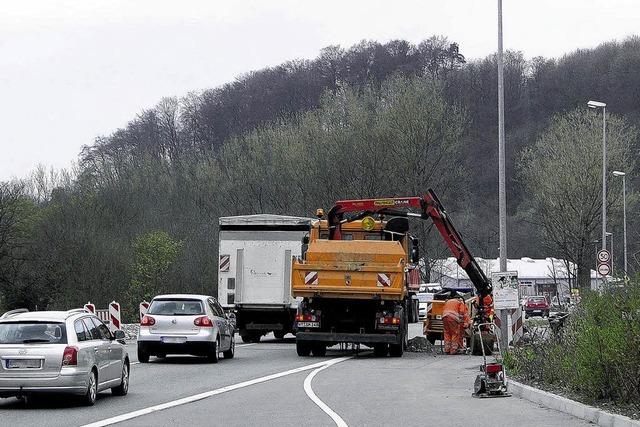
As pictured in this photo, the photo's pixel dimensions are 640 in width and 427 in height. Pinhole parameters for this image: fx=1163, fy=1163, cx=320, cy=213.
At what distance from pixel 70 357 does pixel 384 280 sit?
43.2ft

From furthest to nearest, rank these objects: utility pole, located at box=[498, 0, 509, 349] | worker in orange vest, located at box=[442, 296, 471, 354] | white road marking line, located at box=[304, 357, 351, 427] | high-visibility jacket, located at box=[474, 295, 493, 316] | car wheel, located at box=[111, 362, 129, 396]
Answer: high-visibility jacket, located at box=[474, 295, 493, 316] → worker in orange vest, located at box=[442, 296, 471, 354] → utility pole, located at box=[498, 0, 509, 349] → car wheel, located at box=[111, 362, 129, 396] → white road marking line, located at box=[304, 357, 351, 427]

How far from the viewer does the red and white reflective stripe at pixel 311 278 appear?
28938 millimetres

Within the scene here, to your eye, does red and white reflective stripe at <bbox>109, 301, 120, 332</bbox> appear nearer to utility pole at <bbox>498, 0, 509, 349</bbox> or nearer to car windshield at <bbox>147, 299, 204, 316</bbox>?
car windshield at <bbox>147, 299, 204, 316</bbox>

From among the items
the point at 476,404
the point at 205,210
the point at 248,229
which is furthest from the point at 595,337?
the point at 205,210

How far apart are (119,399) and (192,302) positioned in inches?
351

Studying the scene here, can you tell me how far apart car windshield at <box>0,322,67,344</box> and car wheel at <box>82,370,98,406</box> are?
2.62 ft

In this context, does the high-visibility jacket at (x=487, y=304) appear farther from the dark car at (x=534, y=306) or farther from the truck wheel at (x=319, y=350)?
the dark car at (x=534, y=306)

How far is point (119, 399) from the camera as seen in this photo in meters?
18.7

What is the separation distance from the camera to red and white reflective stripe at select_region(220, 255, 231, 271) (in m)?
37.1

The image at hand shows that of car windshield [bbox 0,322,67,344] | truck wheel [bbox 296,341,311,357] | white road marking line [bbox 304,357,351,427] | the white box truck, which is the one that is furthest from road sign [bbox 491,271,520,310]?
the white box truck

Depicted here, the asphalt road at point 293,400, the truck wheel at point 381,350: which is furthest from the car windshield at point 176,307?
the truck wheel at point 381,350

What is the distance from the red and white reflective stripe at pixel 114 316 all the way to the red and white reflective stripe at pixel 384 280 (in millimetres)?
11531

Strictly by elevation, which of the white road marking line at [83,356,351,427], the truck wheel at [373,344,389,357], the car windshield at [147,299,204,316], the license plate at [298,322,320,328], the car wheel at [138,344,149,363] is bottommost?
the white road marking line at [83,356,351,427]

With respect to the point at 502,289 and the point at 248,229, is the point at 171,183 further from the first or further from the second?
the point at 502,289
